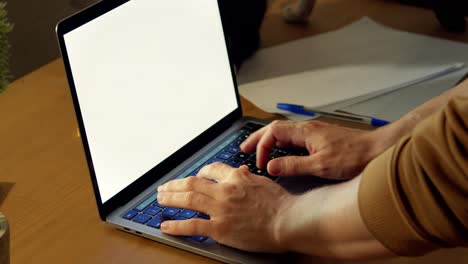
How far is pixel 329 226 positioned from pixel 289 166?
176 millimetres

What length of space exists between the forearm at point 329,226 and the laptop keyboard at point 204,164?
0.37 feet

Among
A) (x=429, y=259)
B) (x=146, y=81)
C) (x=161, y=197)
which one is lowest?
(x=429, y=259)

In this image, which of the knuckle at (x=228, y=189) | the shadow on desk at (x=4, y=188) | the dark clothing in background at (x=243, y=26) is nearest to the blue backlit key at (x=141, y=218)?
the knuckle at (x=228, y=189)

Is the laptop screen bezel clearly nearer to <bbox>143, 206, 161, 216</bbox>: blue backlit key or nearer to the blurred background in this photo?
<bbox>143, 206, 161, 216</bbox>: blue backlit key

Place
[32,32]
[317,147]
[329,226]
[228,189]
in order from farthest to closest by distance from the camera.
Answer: [32,32] < [317,147] < [228,189] < [329,226]

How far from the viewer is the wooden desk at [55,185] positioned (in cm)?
85

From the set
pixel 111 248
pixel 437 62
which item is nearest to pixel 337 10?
pixel 437 62

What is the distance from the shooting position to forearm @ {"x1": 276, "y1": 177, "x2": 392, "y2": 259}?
2.37 ft

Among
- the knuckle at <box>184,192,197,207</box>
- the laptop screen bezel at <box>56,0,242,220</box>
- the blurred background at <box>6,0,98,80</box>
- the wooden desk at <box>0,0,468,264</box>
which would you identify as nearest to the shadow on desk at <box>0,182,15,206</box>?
the wooden desk at <box>0,0,468,264</box>

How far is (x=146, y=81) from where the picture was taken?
3.19 feet

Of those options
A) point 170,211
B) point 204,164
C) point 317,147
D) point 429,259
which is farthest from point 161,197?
point 429,259

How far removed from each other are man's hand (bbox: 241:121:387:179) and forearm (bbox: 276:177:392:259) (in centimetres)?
10

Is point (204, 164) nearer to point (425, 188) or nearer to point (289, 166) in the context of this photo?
point (289, 166)

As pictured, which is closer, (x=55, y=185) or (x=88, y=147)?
(x=88, y=147)
